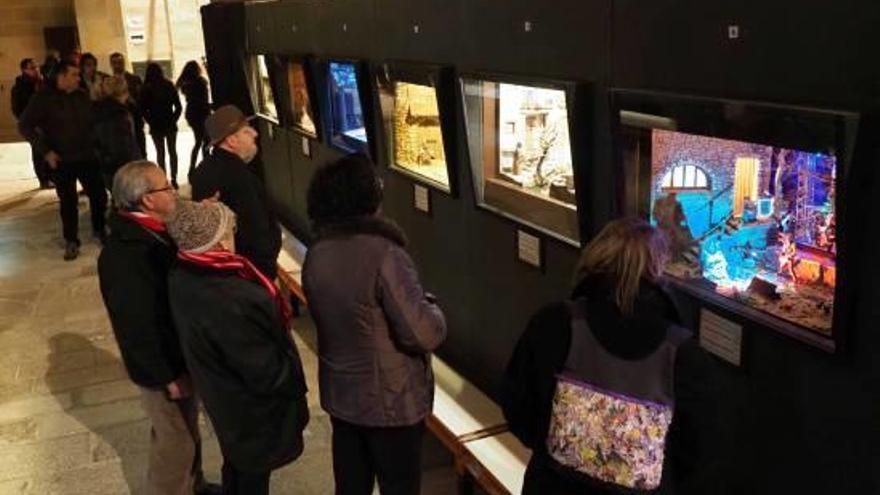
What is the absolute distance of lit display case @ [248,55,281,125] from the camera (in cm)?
737

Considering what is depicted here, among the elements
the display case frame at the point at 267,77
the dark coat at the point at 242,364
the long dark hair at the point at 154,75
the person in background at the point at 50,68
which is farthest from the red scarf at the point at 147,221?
the long dark hair at the point at 154,75

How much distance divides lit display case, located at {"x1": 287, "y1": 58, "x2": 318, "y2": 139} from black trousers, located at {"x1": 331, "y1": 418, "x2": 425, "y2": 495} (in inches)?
134

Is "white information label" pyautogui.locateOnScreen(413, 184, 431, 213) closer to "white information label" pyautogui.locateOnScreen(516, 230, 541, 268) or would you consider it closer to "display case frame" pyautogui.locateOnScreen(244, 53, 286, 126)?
"white information label" pyautogui.locateOnScreen(516, 230, 541, 268)

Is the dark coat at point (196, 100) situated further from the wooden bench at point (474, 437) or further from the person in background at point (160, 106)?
the wooden bench at point (474, 437)

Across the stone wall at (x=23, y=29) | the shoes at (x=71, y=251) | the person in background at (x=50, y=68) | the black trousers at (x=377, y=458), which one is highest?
the stone wall at (x=23, y=29)

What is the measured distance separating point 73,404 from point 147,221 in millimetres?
2195

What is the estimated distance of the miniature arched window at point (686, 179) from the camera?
8.33 feet

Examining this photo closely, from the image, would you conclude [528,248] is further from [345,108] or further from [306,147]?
[306,147]

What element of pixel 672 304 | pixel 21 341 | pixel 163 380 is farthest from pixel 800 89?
pixel 21 341

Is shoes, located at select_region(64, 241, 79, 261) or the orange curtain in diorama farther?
shoes, located at select_region(64, 241, 79, 261)

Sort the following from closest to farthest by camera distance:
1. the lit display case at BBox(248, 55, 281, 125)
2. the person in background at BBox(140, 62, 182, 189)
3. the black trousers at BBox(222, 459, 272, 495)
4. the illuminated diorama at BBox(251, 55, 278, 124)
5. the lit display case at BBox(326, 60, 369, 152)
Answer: the black trousers at BBox(222, 459, 272, 495)
the lit display case at BBox(326, 60, 369, 152)
the lit display case at BBox(248, 55, 281, 125)
the illuminated diorama at BBox(251, 55, 278, 124)
the person in background at BBox(140, 62, 182, 189)

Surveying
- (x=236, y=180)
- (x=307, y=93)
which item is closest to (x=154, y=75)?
(x=307, y=93)

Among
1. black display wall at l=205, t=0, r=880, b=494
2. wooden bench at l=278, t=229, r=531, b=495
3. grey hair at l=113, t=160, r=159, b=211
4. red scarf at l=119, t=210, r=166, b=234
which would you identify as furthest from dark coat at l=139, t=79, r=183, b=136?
red scarf at l=119, t=210, r=166, b=234

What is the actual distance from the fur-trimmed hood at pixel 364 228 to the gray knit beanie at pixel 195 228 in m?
A: 0.35
